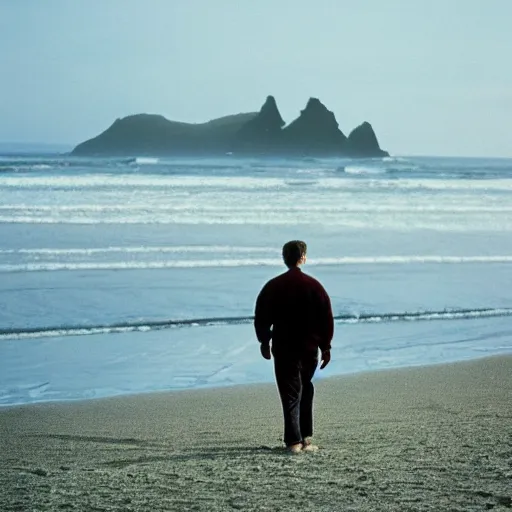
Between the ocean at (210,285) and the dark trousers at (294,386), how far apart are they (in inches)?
110

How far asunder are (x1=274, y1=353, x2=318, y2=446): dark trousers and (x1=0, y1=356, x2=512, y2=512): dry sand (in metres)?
0.20

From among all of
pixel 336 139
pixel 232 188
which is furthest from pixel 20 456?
pixel 336 139

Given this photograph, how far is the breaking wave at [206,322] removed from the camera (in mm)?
10836

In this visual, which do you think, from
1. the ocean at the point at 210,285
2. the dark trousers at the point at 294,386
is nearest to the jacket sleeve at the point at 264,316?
the dark trousers at the point at 294,386

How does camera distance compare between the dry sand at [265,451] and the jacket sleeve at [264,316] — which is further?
the jacket sleeve at [264,316]

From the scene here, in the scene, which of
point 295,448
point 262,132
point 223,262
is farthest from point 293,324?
point 262,132

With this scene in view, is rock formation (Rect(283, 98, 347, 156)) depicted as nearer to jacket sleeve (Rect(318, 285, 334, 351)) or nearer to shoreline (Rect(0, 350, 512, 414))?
shoreline (Rect(0, 350, 512, 414))

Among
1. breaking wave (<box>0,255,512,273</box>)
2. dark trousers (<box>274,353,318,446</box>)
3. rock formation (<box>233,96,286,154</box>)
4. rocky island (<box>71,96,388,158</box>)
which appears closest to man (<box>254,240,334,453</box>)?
dark trousers (<box>274,353,318,446</box>)

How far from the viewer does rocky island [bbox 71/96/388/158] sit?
93.4m

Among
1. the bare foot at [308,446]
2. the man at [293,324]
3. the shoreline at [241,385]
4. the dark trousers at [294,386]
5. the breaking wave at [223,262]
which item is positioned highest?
the man at [293,324]

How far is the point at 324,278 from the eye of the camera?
15.4m

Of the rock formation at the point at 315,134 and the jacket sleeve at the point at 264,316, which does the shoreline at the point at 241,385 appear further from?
the rock formation at the point at 315,134

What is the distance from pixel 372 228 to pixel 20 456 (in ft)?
66.1

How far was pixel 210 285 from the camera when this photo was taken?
14461mm
